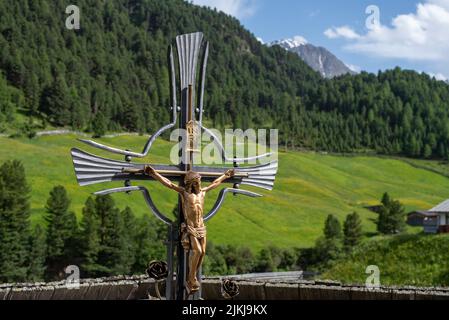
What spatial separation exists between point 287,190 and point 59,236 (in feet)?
183

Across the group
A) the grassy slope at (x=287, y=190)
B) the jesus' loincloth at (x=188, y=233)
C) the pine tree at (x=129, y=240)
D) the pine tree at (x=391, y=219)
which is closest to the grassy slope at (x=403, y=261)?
the pine tree at (x=129, y=240)

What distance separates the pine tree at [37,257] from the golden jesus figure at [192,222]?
39.2 m

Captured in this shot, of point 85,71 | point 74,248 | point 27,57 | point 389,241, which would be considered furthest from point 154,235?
point 85,71

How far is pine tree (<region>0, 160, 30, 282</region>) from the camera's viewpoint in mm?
46875

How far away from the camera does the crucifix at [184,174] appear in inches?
441

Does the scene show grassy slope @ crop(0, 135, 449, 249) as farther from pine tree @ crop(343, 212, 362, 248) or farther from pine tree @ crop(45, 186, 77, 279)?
pine tree @ crop(45, 186, 77, 279)

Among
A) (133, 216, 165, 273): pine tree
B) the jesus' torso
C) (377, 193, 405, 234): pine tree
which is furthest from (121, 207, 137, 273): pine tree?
the jesus' torso

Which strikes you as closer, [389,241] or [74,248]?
[389,241]

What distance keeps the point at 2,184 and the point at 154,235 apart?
12455mm

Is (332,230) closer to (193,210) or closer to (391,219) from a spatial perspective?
(391,219)

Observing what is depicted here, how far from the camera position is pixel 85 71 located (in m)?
168

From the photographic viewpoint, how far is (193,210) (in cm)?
1106

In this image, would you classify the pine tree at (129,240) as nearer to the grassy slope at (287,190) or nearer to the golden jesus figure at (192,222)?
the grassy slope at (287,190)
